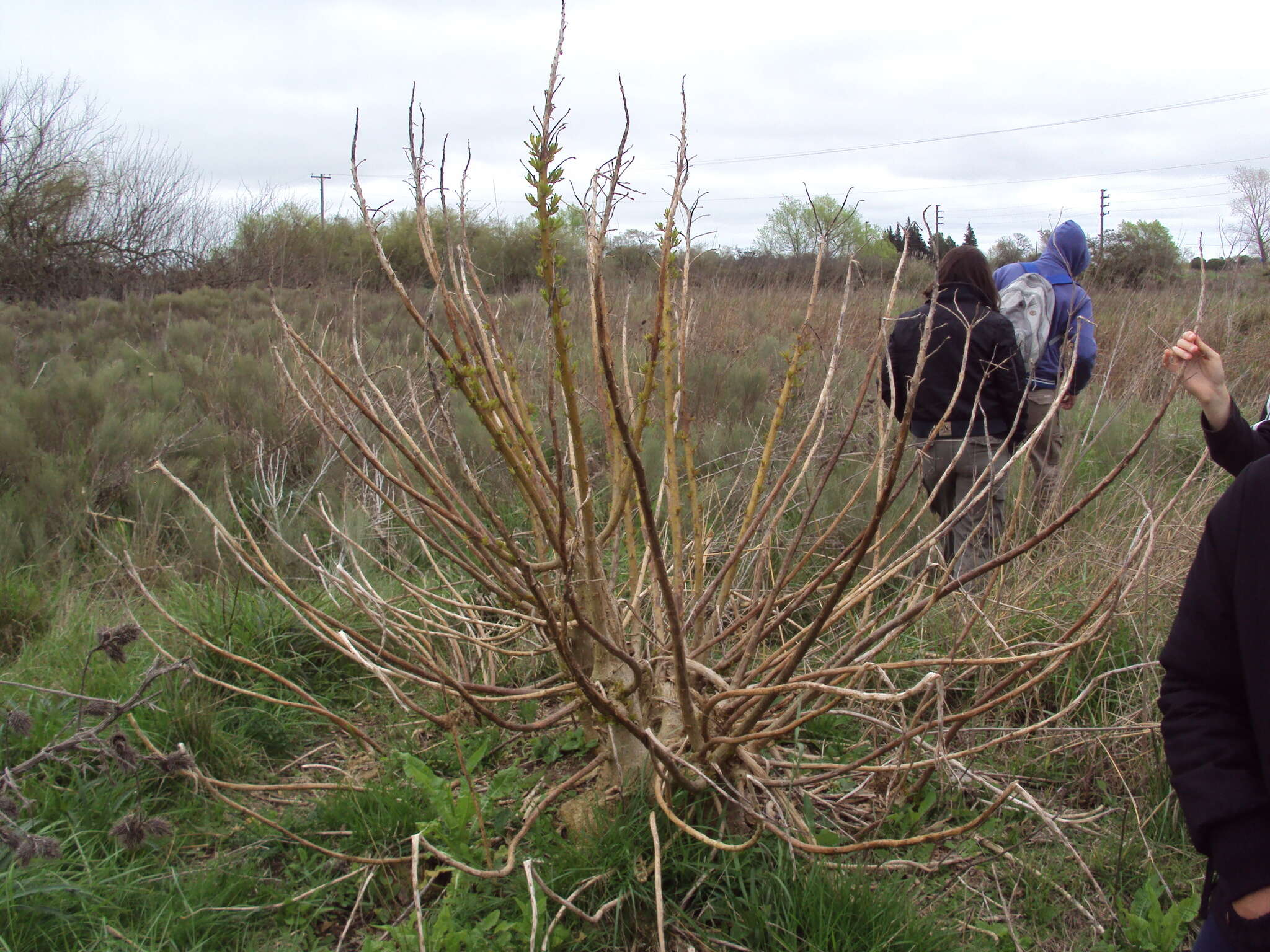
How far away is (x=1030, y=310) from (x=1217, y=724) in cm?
375

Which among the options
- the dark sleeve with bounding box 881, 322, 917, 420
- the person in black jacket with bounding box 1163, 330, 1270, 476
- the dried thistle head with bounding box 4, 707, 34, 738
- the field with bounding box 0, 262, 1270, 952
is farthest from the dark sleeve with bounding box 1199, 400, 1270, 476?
the dried thistle head with bounding box 4, 707, 34, 738

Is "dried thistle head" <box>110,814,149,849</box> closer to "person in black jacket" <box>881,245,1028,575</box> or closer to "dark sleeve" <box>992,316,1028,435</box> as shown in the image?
"person in black jacket" <box>881,245,1028,575</box>


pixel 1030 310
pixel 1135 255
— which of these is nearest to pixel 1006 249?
pixel 1135 255

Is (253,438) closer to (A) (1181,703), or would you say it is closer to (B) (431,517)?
(B) (431,517)

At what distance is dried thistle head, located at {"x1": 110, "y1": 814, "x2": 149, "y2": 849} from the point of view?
198cm

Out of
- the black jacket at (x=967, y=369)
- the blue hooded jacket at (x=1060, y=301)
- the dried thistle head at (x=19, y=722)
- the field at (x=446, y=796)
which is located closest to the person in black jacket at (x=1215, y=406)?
the field at (x=446, y=796)

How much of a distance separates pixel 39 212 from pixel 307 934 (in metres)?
16.1

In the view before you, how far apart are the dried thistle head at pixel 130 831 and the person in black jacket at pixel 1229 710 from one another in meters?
2.16

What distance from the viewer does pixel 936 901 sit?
2023 mm

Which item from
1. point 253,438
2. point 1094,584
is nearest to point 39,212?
point 253,438

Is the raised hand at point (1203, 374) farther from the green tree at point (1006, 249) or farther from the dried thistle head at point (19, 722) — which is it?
the green tree at point (1006, 249)

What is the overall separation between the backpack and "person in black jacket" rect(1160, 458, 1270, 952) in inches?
139

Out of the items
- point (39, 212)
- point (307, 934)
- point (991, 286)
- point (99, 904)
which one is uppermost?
point (39, 212)

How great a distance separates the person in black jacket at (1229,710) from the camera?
127cm
